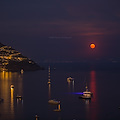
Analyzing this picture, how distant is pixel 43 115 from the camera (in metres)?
36.3

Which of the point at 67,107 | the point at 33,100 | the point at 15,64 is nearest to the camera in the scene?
the point at 67,107

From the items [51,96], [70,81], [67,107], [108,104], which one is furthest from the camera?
[70,81]

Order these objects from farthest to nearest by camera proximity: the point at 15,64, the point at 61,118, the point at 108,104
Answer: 1. the point at 15,64
2. the point at 108,104
3. the point at 61,118

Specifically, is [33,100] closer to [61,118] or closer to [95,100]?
[95,100]

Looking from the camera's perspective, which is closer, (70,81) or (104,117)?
(104,117)

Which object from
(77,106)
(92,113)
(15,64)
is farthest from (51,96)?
(15,64)

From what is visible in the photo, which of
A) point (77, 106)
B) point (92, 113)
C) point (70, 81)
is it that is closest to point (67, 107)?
point (77, 106)

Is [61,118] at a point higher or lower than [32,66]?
lower

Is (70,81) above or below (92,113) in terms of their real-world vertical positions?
above

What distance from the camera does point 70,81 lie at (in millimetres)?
82938

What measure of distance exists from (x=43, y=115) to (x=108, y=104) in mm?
11449

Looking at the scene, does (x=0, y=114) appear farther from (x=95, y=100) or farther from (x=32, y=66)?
(x=32, y=66)

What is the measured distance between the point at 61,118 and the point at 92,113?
457cm

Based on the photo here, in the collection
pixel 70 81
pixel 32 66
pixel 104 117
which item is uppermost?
pixel 32 66
